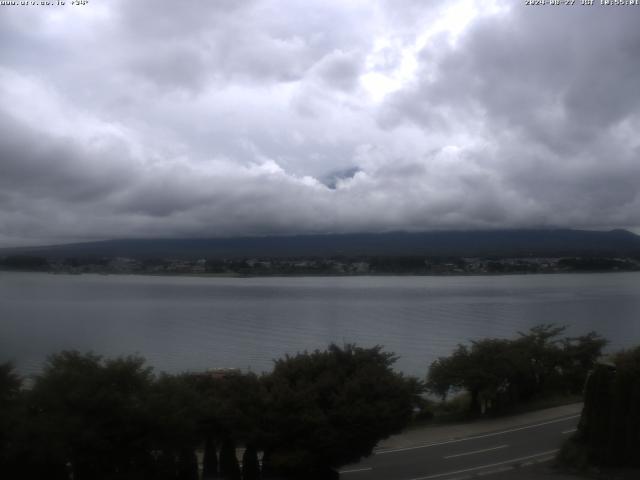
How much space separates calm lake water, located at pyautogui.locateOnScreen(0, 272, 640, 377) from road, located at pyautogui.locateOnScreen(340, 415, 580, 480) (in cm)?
924

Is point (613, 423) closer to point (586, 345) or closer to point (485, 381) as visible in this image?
point (485, 381)

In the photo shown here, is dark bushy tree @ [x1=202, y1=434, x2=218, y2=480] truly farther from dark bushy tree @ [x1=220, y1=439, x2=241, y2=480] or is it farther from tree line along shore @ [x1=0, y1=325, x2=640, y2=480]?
dark bushy tree @ [x1=220, y1=439, x2=241, y2=480]

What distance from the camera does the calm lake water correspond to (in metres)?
36.1

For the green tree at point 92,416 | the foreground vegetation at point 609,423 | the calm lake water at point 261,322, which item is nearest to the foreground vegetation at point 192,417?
the green tree at point 92,416

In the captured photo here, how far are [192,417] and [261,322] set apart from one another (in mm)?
41553

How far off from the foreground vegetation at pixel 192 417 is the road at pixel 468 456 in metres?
1.73

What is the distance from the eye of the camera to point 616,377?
53.8ft

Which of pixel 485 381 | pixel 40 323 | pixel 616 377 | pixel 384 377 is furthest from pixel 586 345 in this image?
pixel 40 323

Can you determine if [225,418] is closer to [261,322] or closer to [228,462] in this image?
[228,462]

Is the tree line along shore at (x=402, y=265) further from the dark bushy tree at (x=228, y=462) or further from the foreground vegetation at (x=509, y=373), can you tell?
the dark bushy tree at (x=228, y=462)

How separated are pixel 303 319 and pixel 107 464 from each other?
45.3 metres

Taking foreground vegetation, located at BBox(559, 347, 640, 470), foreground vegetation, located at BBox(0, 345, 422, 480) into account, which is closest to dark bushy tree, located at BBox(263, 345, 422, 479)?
foreground vegetation, located at BBox(0, 345, 422, 480)

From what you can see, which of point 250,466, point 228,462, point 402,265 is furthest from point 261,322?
point 402,265

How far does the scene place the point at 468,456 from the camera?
726 inches
